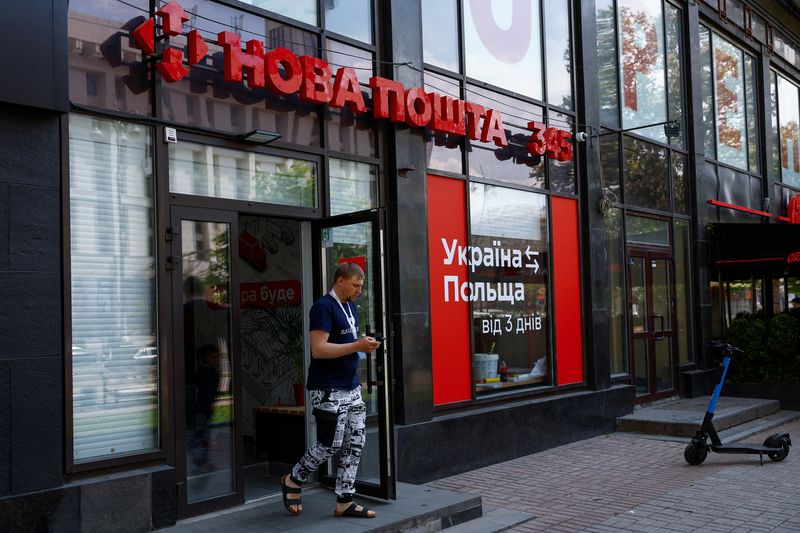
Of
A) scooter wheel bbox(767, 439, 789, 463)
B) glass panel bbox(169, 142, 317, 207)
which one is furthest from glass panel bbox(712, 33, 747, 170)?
glass panel bbox(169, 142, 317, 207)

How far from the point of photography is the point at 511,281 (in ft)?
31.2

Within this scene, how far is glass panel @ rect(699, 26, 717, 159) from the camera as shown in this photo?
14.8 meters

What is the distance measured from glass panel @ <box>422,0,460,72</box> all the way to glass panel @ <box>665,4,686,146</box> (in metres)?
6.01

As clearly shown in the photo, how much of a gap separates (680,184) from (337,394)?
32.5 ft

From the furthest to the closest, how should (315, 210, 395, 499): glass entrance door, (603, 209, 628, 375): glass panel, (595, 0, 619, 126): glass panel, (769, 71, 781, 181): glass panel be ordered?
1. (769, 71, 781, 181): glass panel
2. (595, 0, 619, 126): glass panel
3. (603, 209, 628, 375): glass panel
4. (315, 210, 395, 499): glass entrance door

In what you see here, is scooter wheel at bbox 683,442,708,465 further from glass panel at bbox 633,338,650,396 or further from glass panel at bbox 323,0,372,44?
glass panel at bbox 323,0,372,44

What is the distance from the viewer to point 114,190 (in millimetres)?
5707

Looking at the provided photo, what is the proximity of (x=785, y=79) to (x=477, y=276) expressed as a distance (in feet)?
43.3

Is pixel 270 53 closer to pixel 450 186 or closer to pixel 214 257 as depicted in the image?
pixel 214 257

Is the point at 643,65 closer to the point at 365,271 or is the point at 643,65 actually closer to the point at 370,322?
the point at 365,271

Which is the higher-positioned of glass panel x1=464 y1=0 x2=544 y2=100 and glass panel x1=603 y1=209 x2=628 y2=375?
glass panel x1=464 y1=0 x2=544 y2=100

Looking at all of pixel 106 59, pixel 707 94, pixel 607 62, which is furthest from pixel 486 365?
pixel 707 94

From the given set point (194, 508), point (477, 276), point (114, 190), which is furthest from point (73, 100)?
point (477, 276)

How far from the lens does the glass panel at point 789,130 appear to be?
→ 18031 millimetres
